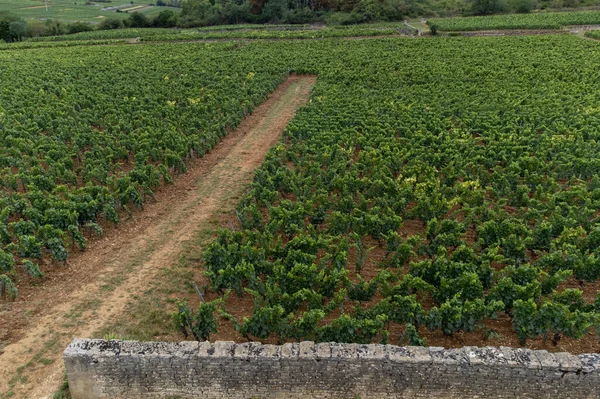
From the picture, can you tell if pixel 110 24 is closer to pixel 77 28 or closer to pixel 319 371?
pixel 77 28

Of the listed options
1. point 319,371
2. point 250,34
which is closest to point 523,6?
point 250,34

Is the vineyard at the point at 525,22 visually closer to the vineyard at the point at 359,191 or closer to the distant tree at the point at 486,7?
the distant tree at the point at 486,7

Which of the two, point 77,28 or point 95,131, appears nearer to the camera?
point 95,131

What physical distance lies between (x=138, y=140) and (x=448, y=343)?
2001 cm

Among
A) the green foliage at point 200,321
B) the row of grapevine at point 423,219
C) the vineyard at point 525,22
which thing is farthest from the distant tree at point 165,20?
the green foliage at point 200,321

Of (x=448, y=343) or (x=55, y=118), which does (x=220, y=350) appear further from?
(x=55, y=118)

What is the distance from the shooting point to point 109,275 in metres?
14.9

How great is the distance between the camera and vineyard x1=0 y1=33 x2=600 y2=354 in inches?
476

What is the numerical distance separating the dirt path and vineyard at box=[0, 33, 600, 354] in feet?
2.77

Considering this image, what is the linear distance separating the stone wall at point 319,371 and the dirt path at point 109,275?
7.10ft

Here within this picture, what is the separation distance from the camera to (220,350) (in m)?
9.85

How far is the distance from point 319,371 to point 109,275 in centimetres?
877

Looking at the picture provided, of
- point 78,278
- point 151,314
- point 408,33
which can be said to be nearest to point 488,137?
point 151,314

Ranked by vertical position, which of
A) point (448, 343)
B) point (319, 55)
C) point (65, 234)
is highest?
point (319, 55)
